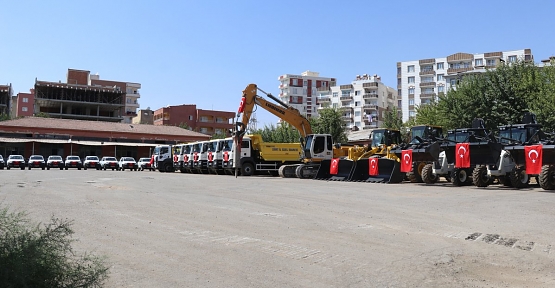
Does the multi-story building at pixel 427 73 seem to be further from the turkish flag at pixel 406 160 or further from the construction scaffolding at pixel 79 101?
the turkish flag at pixel 406 160

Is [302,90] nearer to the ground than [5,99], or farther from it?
farther from it

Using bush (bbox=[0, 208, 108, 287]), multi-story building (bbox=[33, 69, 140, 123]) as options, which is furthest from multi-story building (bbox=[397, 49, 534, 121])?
bush (bbox=[0, 208, 108, 287])

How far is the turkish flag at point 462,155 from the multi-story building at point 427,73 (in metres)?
85.2

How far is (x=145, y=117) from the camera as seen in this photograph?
122875mm

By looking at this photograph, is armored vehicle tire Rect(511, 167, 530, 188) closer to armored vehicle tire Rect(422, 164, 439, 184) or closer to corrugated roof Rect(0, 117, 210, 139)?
armored vehicle tire Rect(422, 164, 439, 184)

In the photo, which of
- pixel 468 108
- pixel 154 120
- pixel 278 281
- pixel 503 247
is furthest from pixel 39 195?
pixel 154 120

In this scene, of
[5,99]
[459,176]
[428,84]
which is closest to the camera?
[459,176]

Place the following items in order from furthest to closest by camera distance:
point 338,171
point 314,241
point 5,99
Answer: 1. point 5,99
2. point 338,171
3. point 314,241

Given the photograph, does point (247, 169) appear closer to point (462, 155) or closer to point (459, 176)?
point (459, 176)

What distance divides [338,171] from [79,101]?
3418 inches

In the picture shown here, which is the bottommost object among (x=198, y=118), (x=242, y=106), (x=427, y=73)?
(x=242, y=106)

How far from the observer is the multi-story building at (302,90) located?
142 m

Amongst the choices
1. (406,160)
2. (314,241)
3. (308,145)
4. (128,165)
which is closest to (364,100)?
(128,165)

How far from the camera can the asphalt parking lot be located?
246 inches
